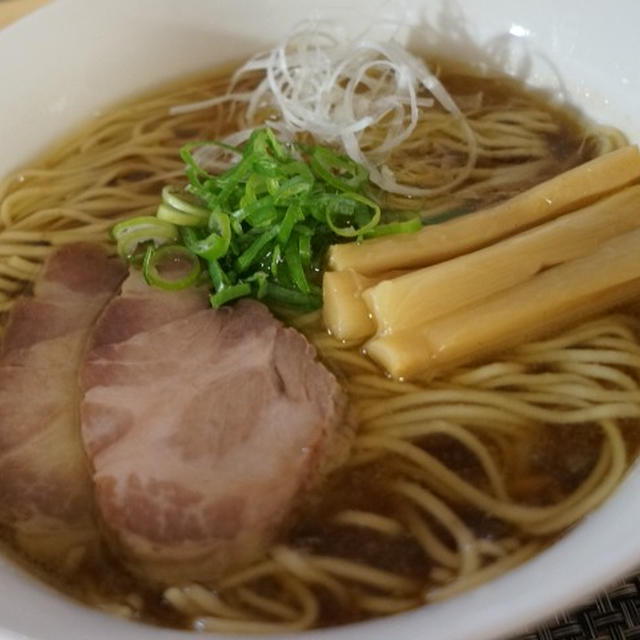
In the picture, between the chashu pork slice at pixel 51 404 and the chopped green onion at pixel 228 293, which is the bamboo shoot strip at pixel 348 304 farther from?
the chashu pork slice at pixel 51 404

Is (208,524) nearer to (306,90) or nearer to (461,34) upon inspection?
(306,90)

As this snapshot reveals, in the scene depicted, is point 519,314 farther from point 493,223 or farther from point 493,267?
point 493,223

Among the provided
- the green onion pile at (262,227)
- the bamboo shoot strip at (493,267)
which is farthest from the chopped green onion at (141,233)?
the bamboo shoot strip at (493,267)

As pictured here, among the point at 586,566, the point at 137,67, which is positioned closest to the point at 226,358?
the point at 586,566

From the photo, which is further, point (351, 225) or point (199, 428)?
point (351, 225)

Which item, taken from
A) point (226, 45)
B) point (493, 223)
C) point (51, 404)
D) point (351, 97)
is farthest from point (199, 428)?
point (226, 45)

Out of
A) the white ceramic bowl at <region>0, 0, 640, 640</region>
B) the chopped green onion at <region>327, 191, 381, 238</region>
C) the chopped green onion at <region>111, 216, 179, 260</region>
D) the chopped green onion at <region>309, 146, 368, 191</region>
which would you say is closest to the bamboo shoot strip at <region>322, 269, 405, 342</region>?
the chopped green onion at <region>327, 191, 381, 238</region>

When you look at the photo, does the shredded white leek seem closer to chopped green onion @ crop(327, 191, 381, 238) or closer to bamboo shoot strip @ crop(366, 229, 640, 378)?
chopped green onion @ crop(327, 191, 381, 238)
